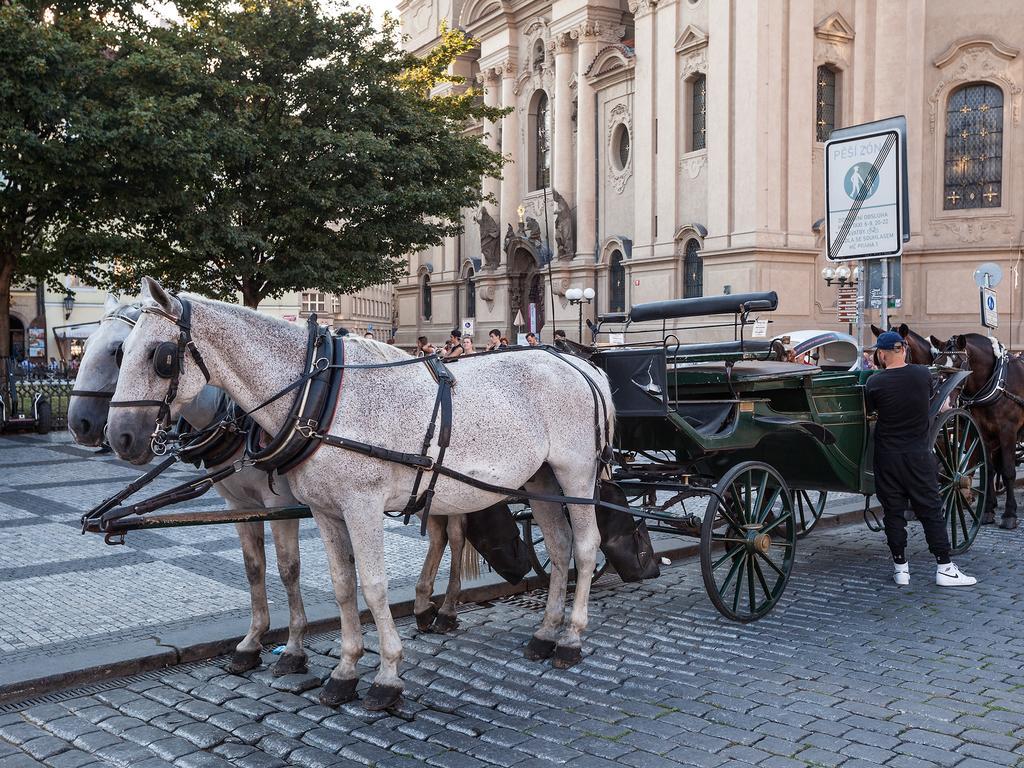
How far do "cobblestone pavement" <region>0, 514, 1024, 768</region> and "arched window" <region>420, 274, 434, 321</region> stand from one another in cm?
4325

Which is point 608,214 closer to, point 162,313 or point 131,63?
point 131,63

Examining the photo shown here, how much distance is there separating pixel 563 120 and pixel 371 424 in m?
34.8

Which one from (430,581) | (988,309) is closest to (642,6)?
(988,309)

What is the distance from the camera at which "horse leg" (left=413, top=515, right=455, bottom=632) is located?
20.5 feet

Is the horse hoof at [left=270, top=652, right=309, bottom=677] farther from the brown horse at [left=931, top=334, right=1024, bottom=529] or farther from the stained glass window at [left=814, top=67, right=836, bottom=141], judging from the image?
the stained glass window at [left=814, top=67, right=836, bottom=141]

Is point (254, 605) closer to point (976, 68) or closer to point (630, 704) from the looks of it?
point (630, 704)

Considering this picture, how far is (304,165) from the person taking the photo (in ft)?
65.9

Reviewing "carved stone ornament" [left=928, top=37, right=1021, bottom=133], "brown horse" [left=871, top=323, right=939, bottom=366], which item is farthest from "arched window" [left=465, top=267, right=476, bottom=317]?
"brown horse" [left=871, top=323, right=939, bottom=366]

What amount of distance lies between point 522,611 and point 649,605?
89 centimetres

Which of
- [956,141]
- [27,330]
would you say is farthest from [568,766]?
[27,330]

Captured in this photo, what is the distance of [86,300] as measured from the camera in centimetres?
4697

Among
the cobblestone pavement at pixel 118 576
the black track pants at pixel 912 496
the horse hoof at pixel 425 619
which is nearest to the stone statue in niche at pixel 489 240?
the cobblestone pavement at pixel 118 576

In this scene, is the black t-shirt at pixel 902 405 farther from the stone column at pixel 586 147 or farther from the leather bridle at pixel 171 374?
the stone column at pixel 586 147

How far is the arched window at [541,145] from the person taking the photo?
39969 mm
